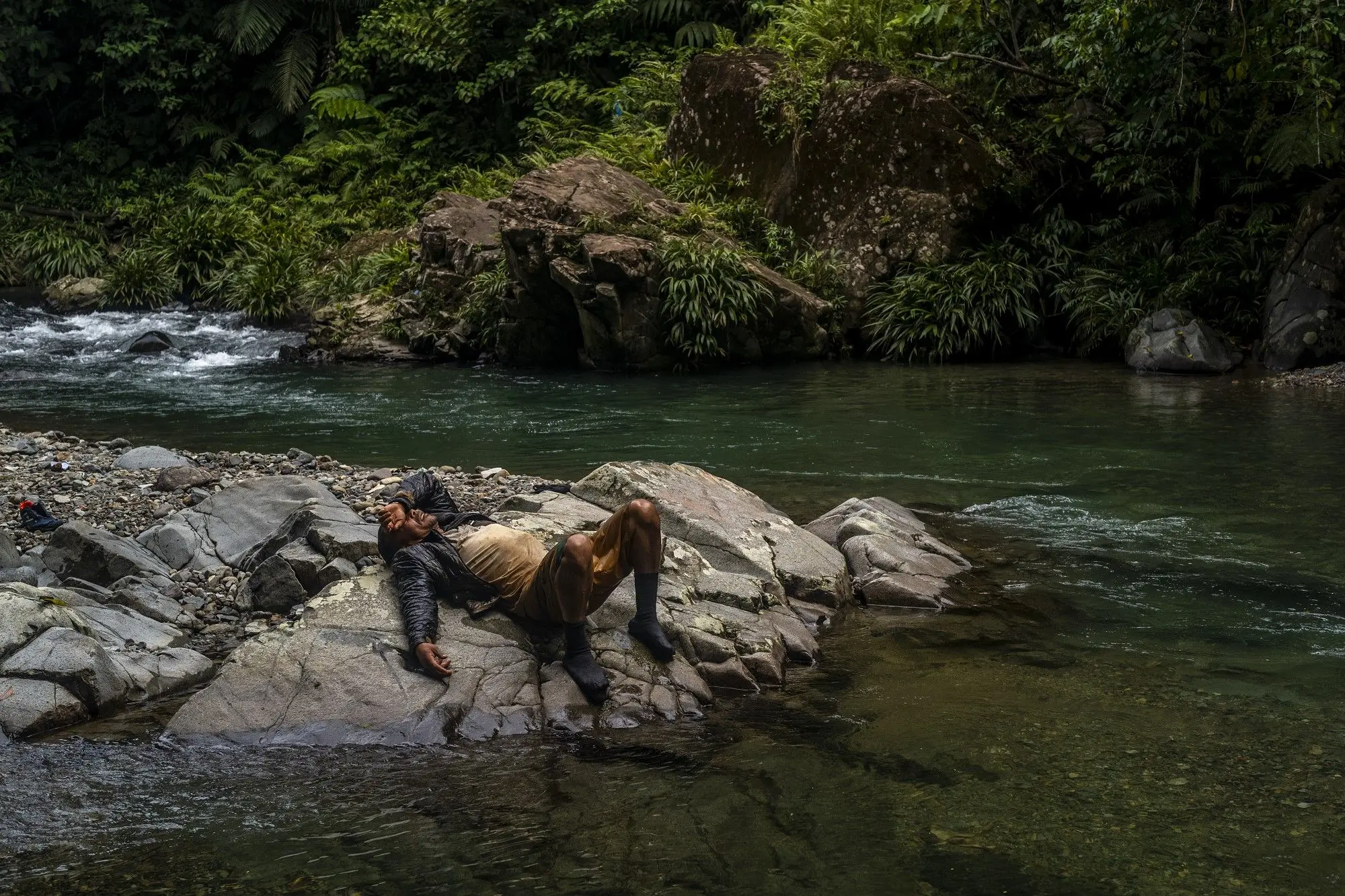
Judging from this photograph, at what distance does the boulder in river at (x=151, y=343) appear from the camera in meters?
16.8

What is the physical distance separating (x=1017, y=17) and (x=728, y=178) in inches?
170

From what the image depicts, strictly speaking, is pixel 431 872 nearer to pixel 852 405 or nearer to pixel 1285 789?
pixel 1285 789

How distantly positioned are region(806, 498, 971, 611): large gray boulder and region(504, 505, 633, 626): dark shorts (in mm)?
1744

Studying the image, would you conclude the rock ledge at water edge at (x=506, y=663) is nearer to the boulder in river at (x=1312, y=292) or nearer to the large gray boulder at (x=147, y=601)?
the large gray boulder at (x=147, y=601)

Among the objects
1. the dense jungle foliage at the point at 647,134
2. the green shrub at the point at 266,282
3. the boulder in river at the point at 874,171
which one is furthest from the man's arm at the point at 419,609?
the green shrub at the point at 266,282

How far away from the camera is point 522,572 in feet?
17.5

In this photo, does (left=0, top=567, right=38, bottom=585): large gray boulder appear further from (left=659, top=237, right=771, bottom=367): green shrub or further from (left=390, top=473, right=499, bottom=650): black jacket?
(left=659, top=237, right=771, bottom=367): green shrub

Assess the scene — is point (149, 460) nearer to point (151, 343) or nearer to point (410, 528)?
point (410, 528)

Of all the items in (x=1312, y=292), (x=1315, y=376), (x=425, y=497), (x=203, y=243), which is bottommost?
(x=425, y=497)

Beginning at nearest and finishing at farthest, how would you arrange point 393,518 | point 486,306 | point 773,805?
point 773,805 < point 393,518 < point 486,306

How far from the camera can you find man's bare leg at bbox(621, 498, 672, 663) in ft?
16.9

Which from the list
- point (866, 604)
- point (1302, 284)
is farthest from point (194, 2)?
point (866, 604)

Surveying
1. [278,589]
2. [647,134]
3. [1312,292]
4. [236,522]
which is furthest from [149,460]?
[1312,292]

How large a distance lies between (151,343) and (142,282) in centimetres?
406
